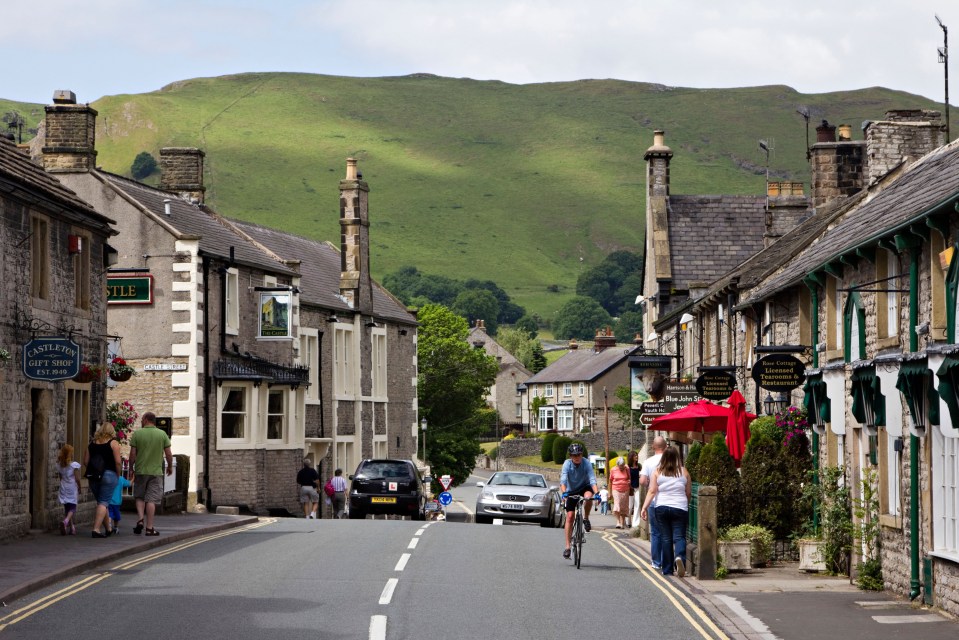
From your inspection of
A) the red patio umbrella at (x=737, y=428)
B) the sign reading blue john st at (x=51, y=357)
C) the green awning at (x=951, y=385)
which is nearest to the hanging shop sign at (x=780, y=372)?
the red patio umbrella at (x=737, y=428)

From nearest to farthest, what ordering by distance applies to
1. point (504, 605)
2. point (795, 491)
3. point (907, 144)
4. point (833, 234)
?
1. point (504, 605)
2. point (795, 491)
3. point (833, 234)
4. point (907, 144)

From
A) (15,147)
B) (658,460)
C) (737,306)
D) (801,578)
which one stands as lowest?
(801,578)

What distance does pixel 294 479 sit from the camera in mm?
41375

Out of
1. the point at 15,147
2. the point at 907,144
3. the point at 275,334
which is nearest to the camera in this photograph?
the point at 15,147

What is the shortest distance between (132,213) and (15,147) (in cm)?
1158

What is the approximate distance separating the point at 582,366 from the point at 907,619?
110453 millimetres

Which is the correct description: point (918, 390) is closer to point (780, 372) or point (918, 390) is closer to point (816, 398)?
point (816, 398)

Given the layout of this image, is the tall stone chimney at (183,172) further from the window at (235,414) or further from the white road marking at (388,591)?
the white road marking at (388,591)

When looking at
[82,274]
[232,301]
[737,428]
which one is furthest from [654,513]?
[232,301]

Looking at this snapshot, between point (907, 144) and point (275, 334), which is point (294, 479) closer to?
point (275, 334)

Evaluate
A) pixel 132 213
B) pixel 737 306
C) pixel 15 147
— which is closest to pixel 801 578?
pixel 737 306

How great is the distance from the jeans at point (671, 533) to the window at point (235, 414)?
70.3 feet

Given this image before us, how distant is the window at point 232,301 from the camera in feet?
126

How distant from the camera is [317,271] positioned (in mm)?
51281
